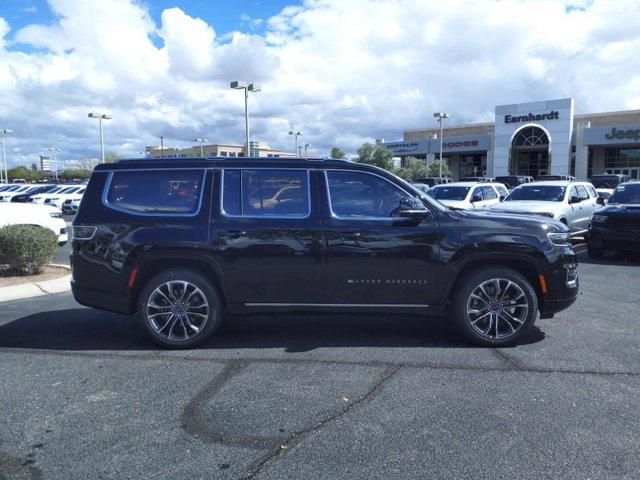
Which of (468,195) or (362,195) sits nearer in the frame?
(362,195)

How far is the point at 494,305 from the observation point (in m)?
5.37

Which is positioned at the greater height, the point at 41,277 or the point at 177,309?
the point at 177,309

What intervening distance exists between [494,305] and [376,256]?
4.26ft

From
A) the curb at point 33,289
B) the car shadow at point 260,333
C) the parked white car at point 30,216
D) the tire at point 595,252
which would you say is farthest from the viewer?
the tire at point 595,252

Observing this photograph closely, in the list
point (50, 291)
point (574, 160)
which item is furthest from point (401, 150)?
point (50, 291)

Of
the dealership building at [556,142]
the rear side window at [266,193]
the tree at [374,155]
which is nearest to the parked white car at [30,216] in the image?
the rear side window at [266,193]

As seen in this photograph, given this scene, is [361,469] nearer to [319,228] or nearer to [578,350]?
[319,228]

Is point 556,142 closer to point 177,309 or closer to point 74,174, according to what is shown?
point 177,309

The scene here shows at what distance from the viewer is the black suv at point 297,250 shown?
5.30 meters

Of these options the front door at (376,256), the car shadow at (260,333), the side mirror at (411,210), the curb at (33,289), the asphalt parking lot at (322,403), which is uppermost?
the side mirror at (411,210)

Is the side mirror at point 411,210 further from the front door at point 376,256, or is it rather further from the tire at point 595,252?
the tire at point 595,252

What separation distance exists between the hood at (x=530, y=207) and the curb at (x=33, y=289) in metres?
9.29

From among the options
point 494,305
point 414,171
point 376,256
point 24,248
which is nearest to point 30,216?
point 24,248

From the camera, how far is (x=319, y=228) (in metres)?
5.30
